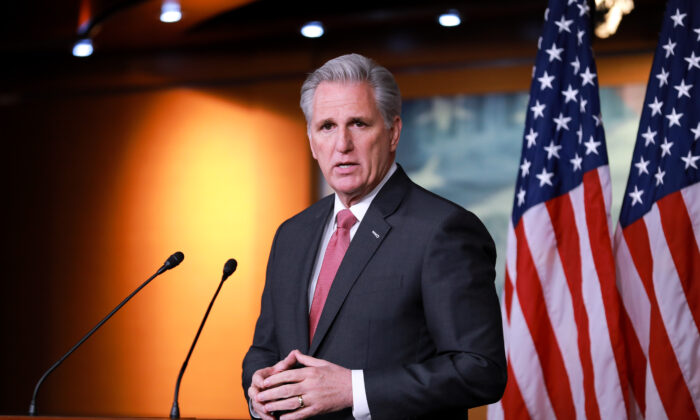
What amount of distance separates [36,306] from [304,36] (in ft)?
9.40

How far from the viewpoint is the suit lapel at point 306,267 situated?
1884 mm

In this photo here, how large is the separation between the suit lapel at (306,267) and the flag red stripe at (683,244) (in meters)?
1.69

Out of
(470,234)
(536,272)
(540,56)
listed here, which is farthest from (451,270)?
(540,56)

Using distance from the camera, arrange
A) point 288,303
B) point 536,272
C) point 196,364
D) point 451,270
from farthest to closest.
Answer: point 196,364 → point 536,272 → point 288,303 → point 451,270

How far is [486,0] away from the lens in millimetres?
4980

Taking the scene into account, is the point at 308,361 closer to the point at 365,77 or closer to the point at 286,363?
the point at 286,363

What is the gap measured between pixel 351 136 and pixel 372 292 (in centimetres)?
38

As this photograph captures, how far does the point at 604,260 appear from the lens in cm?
328

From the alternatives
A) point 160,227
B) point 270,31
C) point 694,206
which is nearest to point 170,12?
point 270,31

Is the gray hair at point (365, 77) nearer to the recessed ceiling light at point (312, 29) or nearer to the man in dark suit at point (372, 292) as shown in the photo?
the man in dark suit at point (372, 292)

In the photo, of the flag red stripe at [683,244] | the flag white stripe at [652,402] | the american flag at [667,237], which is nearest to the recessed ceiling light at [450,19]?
the american flag at [667,237]

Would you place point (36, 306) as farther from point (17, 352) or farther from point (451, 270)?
point (451, 270)

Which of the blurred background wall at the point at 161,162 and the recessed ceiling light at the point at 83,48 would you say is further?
the recessed ceiling light at the point at 83,48

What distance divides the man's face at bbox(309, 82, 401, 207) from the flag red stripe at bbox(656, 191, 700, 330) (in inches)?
68.3
